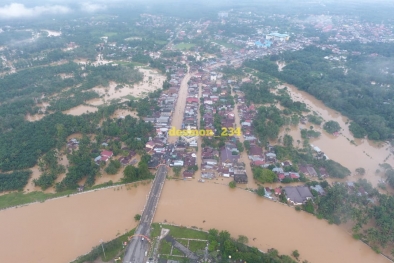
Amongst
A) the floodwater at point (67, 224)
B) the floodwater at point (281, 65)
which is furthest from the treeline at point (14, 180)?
the floodwater at point (281, 65)

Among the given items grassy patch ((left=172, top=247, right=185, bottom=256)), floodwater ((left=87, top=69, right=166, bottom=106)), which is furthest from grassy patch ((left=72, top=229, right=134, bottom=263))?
floodwater ((left=87, top=69, right=166, bottom=106))

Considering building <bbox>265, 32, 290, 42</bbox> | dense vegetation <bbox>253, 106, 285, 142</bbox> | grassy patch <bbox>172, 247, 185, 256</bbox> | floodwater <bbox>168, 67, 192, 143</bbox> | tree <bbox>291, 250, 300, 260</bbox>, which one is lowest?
tree <bbox>291, 250, 300, 260</bbox>

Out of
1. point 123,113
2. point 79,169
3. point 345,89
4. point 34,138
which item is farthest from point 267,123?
point 34,138

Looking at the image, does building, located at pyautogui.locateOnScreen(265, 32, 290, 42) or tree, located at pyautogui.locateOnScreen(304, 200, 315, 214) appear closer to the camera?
tree, located at pyautogui.locateOnScreen(304, 200, 315, 214)

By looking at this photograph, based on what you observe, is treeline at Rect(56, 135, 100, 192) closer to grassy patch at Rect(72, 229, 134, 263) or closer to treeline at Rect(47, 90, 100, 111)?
grassy patch at Rect(72, 229, 134, 263)

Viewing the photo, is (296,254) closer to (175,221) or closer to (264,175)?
(264,175)

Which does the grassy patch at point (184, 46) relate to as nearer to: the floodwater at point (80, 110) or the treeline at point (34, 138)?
the floodwater at point (80, 110)

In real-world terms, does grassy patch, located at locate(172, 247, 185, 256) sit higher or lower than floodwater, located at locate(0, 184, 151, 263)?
higher
